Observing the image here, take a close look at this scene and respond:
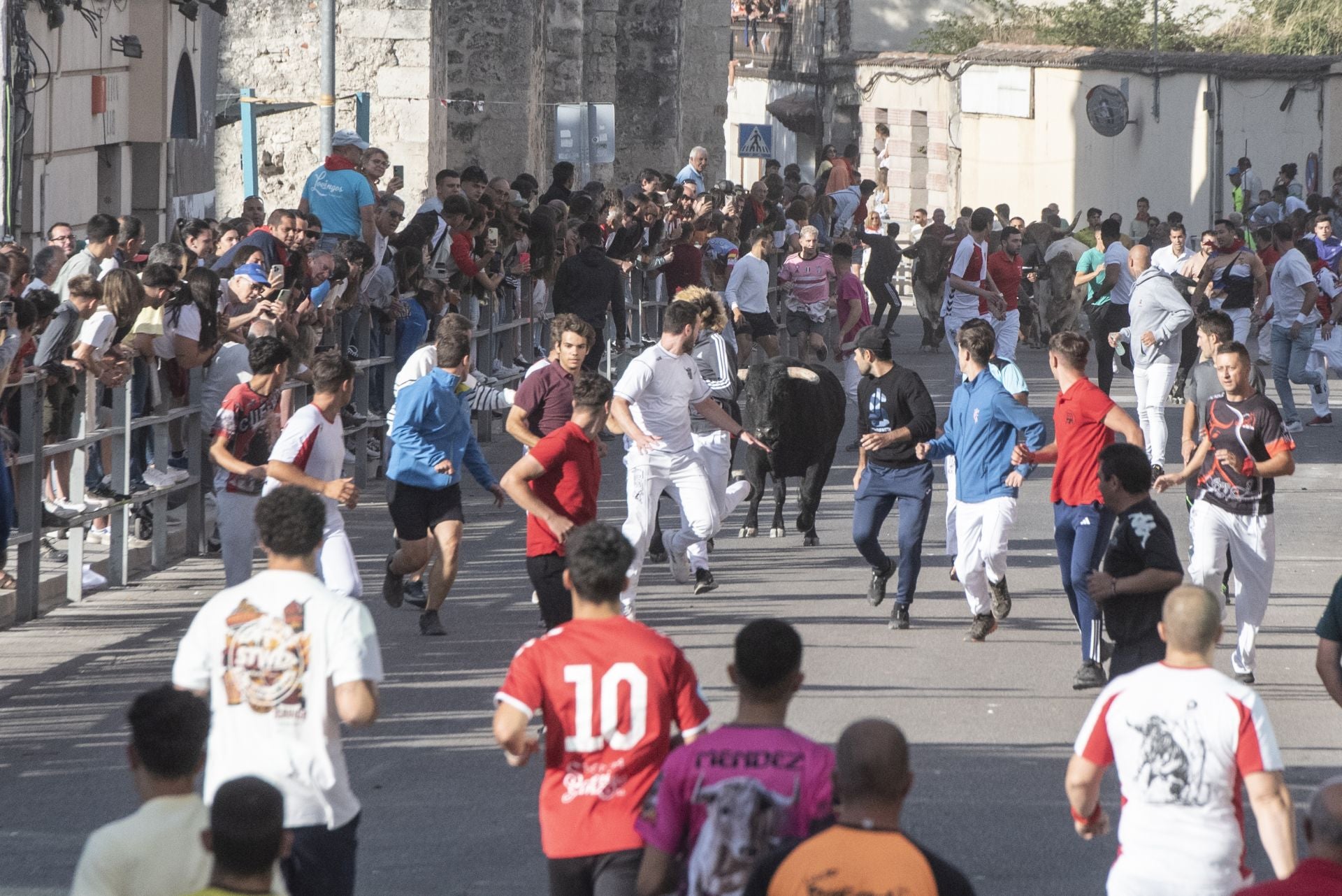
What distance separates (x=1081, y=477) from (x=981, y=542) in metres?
1.05

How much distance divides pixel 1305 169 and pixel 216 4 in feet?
88.4

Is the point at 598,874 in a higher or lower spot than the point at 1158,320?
lower

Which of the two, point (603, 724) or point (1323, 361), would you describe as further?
point (1323, 361)

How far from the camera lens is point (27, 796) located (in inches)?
300

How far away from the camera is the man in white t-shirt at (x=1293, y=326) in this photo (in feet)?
65.4

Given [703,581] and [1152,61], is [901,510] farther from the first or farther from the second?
[1152,61]

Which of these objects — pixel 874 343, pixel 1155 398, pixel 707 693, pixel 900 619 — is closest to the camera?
pixel 707 693

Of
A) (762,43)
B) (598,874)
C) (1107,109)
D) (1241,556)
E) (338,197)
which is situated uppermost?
(762,43)

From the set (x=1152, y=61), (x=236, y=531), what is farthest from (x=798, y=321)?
(x=1152, y=61)

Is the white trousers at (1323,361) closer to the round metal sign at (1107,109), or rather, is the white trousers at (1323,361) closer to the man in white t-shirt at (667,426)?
the man in white t-shirt at (667,426)

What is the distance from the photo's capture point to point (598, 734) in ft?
16.1

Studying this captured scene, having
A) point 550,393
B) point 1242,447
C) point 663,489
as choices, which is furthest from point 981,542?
point 550,393

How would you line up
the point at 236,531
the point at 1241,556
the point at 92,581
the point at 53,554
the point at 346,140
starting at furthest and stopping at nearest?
the point at 346,140 → the point at 53,554 → the point at 92,581 → the point at 236,531 → the point at 1241,556

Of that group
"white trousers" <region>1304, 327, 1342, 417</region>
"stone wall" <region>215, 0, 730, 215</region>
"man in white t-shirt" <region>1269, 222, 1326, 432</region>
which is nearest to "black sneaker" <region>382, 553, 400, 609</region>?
"stone wall" <region>215, 0, 730, 215</region>
